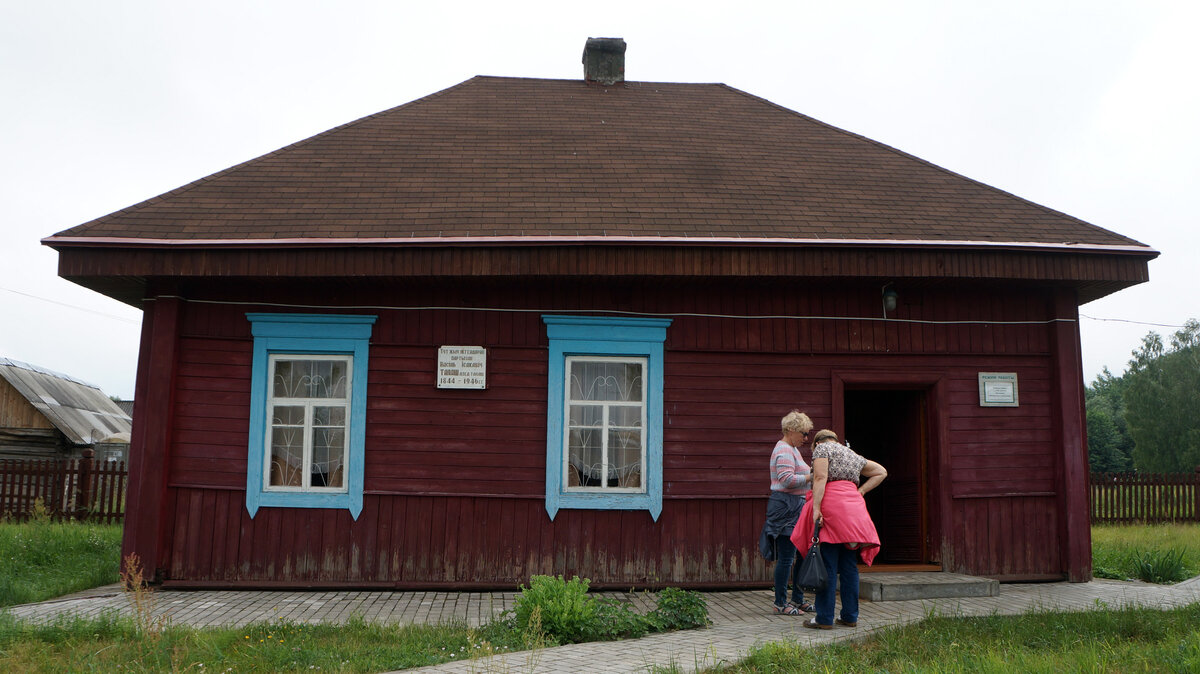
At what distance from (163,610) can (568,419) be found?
12.5ft

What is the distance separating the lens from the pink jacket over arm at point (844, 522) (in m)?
6.20

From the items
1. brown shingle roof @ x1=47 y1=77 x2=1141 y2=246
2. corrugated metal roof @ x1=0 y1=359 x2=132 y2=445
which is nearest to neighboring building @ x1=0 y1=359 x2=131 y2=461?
corrugated metal roof @ x1=0 y1=359 x2=132 y2=445

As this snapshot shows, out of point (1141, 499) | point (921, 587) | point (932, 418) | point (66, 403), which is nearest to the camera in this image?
point (921, 587)

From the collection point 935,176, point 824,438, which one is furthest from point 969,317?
point 824,438

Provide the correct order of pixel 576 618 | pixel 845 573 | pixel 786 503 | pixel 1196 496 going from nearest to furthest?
pixel 576 618 → pixel 845 573 → pixel 786 503 → pixel 1196 496

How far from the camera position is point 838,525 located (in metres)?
6.25

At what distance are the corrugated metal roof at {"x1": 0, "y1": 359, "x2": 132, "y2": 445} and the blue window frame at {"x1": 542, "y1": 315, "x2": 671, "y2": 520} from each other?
17501 millimetres

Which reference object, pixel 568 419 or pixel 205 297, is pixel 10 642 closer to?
pixel 205 297

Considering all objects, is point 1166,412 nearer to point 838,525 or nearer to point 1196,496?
point 1196,496

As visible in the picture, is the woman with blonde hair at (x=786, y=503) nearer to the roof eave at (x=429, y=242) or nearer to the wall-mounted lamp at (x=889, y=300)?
the roof eave at (x=429, y=242)

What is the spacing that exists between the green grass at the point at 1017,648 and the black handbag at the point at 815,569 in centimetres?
49

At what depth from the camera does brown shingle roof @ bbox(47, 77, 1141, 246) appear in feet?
27.7

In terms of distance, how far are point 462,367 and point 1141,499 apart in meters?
13.9

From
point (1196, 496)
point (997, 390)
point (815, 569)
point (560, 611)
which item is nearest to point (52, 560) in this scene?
point (560, 611)
